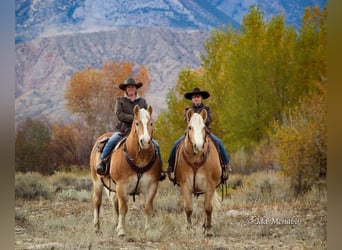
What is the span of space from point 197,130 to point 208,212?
3.70 ft

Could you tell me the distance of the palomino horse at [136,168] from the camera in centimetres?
741

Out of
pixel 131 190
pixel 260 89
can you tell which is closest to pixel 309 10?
pixel 260 89

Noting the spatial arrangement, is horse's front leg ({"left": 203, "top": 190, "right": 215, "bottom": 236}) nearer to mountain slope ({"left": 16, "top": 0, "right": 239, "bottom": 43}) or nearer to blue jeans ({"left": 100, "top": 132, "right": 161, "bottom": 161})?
blue jeans ({"left": 100, "top": 132, "right": 161, "bottom": 161})

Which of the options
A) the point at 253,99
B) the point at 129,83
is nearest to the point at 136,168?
the point at 129,83

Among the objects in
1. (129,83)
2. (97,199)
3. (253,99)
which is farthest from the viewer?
(253,99)

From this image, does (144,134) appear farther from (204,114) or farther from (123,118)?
(204,114)

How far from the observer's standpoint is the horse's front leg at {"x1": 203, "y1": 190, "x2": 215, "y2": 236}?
7750 mm

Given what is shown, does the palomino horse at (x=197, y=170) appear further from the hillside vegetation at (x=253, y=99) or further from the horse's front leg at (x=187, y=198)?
the hillside vegetation at (x=253, y=99)

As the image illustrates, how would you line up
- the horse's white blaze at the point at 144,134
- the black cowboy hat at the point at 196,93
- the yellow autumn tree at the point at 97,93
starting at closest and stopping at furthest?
1. the horse's white blaze at the point at 144,134
2. the black cowboy hat at the point at 196,93
3. the yellow autumn tree at the point at 97,93

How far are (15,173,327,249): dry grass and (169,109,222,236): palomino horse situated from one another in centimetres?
30

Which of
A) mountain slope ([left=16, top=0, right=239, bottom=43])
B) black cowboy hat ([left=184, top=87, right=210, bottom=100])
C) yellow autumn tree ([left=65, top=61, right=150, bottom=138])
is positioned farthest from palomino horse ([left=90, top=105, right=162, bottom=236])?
mountain slope ([left=16, top=0, right=239, bottom=43])

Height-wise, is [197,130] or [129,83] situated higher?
[129,83]

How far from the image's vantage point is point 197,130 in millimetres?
7359

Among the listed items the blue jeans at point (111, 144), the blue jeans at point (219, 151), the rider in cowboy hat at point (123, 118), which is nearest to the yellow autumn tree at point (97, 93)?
the rider in cowboy hat at point (123, 118)
